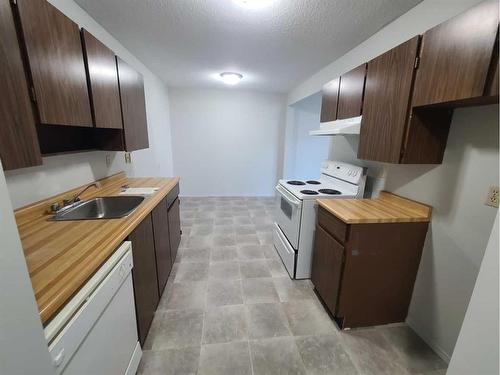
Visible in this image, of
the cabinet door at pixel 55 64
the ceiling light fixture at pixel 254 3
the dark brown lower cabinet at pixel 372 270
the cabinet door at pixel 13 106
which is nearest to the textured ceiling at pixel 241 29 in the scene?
the ceiling light fixture at pixel 254 3

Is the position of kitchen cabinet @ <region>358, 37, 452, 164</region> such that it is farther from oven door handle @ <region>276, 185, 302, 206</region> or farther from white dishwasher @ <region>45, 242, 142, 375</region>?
white dishwasher @ <region>45, 242, 142, 375</region>

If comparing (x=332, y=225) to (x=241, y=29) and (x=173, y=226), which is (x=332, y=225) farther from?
(x=241, y=29)

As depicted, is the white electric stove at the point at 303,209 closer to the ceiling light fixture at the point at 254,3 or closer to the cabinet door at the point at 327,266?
the cabinet door at the point at 327,266

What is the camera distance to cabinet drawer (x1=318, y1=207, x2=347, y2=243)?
153 cm

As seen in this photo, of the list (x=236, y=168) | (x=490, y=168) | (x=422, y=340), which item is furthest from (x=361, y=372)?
(x=236, y=168)

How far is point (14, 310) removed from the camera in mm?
473

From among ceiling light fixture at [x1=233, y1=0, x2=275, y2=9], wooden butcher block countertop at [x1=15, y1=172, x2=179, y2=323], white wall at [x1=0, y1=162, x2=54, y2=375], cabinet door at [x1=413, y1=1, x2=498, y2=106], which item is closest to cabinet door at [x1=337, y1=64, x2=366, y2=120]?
cabinet door at [x1=413, y1=1, x2=498, y2=106]

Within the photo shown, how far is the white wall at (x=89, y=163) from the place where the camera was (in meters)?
1.37

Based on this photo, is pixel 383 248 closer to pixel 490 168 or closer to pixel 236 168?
pixel 490 168

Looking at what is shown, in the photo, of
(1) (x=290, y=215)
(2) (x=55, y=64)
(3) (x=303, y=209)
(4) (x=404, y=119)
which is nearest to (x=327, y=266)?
(3) (x=303, y=209)

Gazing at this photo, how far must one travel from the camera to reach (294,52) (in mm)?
2500

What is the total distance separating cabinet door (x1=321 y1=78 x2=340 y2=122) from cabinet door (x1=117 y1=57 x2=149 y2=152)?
199cm

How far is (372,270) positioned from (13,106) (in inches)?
85.3

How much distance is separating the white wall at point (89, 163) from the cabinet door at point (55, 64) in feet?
1.57
